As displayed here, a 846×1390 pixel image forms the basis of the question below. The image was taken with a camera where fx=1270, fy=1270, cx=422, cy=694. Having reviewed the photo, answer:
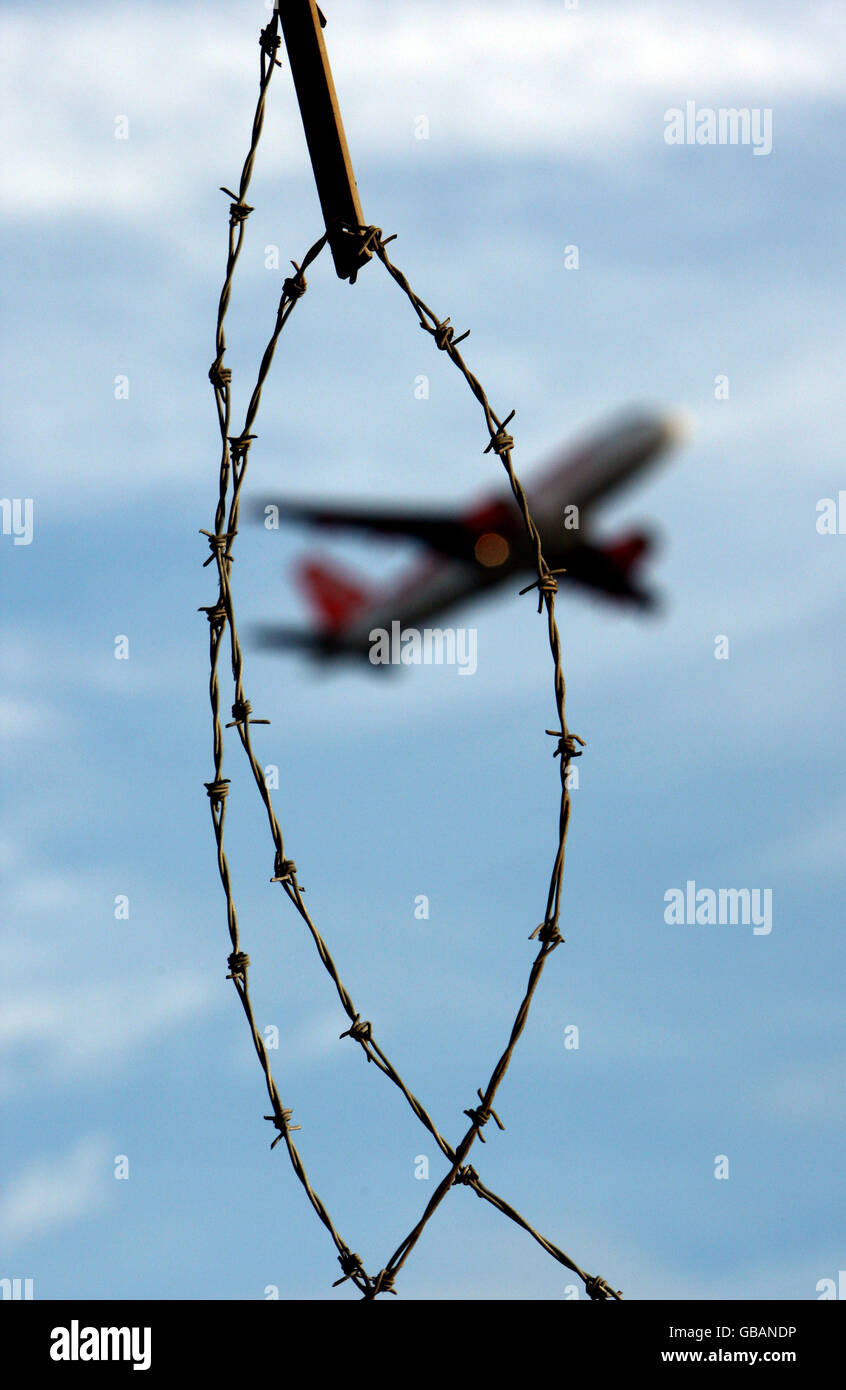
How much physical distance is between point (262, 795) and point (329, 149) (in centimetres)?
199

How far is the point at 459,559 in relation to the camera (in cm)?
2794

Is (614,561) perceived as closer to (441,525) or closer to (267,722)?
(441,525)

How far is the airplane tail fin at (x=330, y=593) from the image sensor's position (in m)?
32.2

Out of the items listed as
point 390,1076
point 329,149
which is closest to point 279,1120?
point 390,1076

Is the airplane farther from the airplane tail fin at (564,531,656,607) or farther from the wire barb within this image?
the wire barb

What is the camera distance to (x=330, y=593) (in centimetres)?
3262

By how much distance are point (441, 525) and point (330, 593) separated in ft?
19.9

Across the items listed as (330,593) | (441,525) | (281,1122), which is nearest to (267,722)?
(281,1122)

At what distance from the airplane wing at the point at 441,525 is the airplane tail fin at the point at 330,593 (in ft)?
16.2
